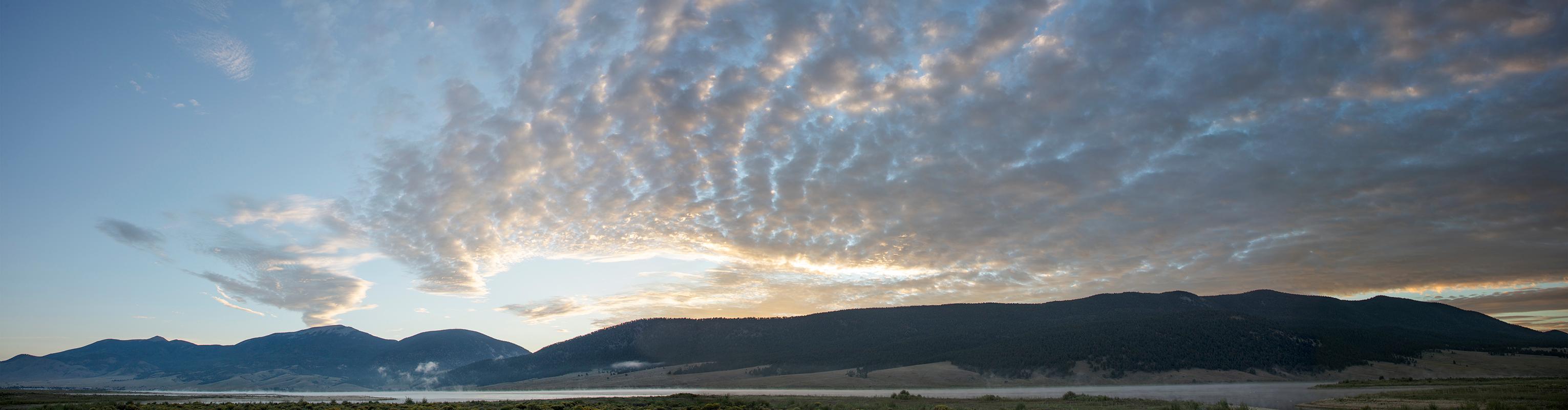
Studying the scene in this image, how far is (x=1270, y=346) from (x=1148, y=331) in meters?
20.6

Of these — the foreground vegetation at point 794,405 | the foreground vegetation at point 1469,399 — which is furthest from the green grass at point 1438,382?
the foreground vegetation at point 794,405

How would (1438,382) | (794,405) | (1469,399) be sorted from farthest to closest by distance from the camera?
(1438,382) → (794,405) → (1469,399)

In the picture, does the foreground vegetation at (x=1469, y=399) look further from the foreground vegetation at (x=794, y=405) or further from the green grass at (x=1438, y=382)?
the foreground vegetation at (x=794, y=405)

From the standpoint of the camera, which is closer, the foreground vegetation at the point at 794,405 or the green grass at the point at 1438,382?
the foreground vegetation at the point at 794,405

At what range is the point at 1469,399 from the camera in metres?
43.5

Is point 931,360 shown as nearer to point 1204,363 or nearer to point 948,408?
point 1204,363

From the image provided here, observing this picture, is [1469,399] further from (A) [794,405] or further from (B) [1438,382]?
(B) [1438,382]

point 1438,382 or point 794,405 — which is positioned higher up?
point 794,405

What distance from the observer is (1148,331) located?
14312 centimetres

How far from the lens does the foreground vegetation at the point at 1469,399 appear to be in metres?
36.9

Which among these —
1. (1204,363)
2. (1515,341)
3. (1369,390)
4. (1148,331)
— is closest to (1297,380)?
(1204,363)

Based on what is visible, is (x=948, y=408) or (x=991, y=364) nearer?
(x=948, y=408)

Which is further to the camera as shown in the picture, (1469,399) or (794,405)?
(794,405)

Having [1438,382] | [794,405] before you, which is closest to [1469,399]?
[794,405]
